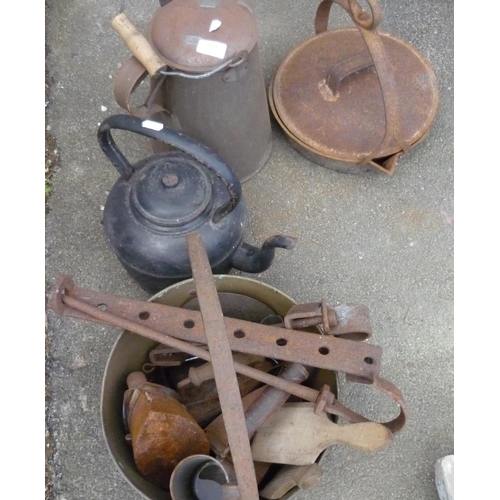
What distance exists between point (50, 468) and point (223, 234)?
74 cm

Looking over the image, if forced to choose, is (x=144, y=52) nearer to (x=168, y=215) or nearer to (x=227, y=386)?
(x=168, y=215)

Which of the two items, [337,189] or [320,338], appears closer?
[320,338]

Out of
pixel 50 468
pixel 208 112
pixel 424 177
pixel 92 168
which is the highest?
pixel 208 112

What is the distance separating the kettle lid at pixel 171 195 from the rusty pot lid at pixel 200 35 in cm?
22

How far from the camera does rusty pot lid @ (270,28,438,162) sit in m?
1.67

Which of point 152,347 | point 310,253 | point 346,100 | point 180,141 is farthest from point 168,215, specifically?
point 346,100

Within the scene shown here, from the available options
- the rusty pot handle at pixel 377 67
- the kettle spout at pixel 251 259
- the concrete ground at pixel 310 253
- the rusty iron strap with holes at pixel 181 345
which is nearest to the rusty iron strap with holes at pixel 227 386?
the rusty iron strap with holes at pixel 181 345

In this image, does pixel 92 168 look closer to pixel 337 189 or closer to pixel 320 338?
pixel 337 189

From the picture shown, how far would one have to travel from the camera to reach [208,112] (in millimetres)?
1426

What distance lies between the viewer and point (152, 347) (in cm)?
135

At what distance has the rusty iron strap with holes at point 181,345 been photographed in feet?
3.40

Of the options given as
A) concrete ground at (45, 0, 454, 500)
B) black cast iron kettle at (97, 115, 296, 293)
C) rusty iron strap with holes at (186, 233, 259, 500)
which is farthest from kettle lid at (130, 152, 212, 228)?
concrete ground at (45, 0, 454, 500)

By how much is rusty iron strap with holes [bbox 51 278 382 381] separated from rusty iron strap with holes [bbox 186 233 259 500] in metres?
0.10
